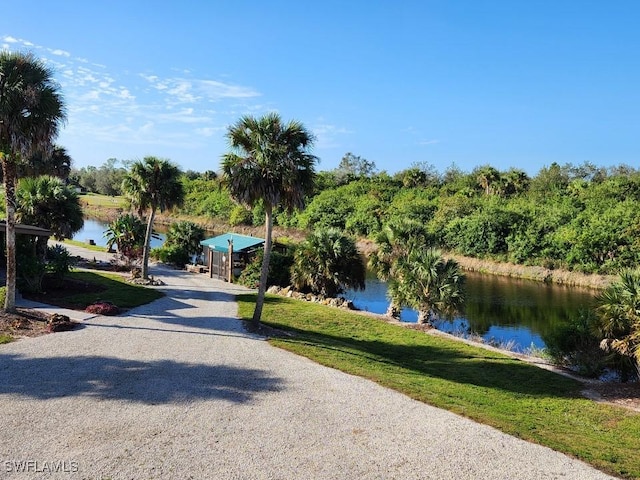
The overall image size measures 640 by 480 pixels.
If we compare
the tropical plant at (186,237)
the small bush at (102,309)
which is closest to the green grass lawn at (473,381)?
the small bush at (102,309)

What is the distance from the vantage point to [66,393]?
10.1 m

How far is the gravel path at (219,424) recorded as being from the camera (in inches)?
298

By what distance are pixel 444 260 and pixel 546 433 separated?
44.5 ft

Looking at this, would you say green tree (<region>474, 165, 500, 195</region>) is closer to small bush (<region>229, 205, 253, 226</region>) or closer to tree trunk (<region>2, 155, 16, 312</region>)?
small bush (<region>229, 205, 253, 226</region>)

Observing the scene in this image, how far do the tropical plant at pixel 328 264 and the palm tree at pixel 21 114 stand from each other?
1534 centimetres

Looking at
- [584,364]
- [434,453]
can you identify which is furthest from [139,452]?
[584,364]

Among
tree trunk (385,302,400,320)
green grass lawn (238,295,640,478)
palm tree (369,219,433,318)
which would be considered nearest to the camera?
green grass lawn (238,295,640,478)

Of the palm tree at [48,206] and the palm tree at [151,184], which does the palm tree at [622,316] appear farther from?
the palm tree at [48,206]

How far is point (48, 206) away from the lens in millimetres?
32125

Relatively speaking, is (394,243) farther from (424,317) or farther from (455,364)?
(455,364)

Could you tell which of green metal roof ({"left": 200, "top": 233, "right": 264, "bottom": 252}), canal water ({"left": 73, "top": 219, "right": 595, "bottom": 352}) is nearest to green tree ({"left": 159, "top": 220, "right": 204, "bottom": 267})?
green metal roof ({"left": 200, "top": 233, "right": 264, "bottom": 252})

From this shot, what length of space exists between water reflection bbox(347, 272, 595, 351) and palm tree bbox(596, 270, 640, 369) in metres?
6.14

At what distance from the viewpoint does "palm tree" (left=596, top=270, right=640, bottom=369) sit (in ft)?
47.2

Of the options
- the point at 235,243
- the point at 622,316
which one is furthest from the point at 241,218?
the point at 622,316
